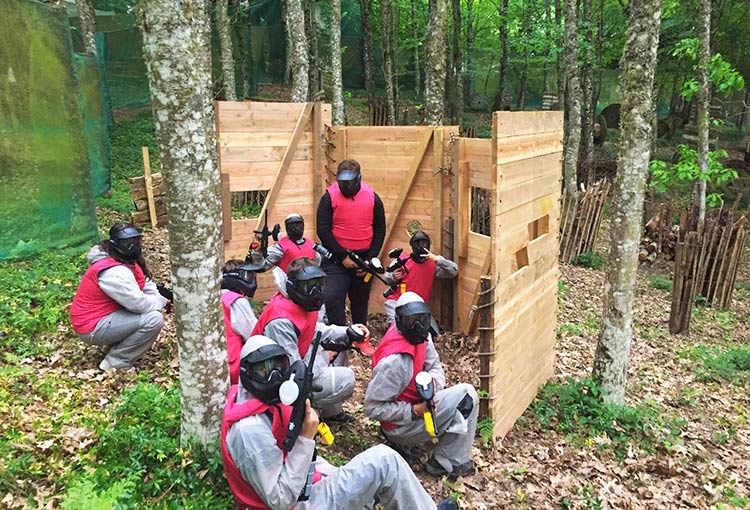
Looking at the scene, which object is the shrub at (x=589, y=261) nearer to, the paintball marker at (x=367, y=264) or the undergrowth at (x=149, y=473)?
the paintball marker at (x=367, y=264)

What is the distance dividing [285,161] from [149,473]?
4.66 metres

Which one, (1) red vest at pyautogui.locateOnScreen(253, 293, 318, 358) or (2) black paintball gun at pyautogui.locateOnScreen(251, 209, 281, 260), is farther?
(2) black paintball gun at pyautogui.locateOnScreen(251, 209, 281, 260)

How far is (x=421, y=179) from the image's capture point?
24.2 feet

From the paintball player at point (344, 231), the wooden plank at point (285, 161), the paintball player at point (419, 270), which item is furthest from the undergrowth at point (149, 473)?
the wooden plank at point (285, 161)

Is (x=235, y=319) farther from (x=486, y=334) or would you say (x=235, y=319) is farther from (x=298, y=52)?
(x=298, y=52)

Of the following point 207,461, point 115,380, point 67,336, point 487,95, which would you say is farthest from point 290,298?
point 487,95

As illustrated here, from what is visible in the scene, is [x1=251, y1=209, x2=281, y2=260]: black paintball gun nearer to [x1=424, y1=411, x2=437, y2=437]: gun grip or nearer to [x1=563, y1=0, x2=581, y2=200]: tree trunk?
[x1=424, y1=411, x2=437, y2=437]: gun grip

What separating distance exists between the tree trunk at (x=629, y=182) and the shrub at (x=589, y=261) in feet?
21.8

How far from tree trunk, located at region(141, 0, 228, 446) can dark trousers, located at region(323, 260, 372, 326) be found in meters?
2.80

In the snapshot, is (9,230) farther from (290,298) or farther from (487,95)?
(487,95)

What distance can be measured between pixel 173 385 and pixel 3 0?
5.53 m

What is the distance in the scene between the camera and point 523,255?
5.91m

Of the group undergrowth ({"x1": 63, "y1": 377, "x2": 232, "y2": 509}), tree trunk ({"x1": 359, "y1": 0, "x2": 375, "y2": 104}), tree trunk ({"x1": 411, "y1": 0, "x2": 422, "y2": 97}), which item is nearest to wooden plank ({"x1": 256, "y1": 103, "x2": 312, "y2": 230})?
undergrowth ({"x1": 63, "y1": 377, "x2": 232, "y2": 509})

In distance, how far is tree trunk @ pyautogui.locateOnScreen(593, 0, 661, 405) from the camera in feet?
17.4
